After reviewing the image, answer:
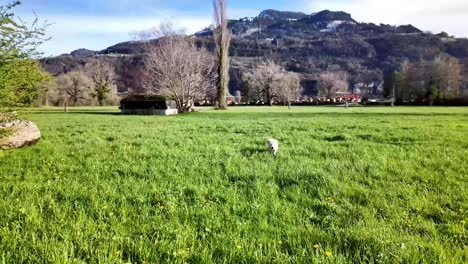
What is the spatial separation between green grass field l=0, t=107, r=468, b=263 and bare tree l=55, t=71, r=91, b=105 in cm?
8552

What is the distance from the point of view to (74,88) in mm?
90062

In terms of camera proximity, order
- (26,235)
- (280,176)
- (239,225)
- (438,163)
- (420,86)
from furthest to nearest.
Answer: (420,86) < (438,163) < (280,176) < (239,225) < (26,235)

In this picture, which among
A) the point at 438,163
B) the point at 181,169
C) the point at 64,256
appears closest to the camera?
the point at 64,256

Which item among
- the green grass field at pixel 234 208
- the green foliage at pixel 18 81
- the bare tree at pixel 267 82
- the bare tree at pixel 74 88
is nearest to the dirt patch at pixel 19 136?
the green foliage at pixel 18 81

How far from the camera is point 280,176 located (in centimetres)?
696

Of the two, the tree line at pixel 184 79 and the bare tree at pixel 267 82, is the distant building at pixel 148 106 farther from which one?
the bare tree at pixel 267 82

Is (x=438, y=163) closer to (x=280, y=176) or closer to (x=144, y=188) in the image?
(x=280, y=176)

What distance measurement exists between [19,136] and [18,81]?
270cm

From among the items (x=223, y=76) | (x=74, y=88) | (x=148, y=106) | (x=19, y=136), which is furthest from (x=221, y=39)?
(x=74, y=88)

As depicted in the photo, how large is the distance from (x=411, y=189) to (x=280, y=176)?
2.26 metres

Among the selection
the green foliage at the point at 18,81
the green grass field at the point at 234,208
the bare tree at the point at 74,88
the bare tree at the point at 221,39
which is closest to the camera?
the green grass field at the point at 234,208

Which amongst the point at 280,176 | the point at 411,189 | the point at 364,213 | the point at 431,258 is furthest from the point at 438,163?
the point at 431,258

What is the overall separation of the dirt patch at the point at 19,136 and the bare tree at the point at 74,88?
265 feet

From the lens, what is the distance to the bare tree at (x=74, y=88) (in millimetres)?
86931
